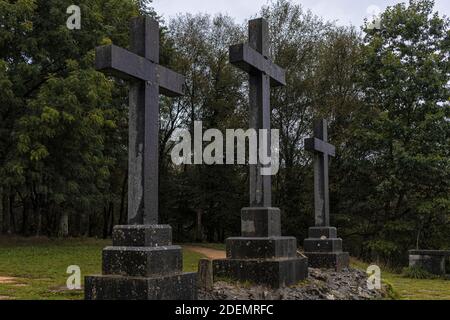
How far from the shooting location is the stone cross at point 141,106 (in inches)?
238

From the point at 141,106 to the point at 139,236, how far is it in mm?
1537

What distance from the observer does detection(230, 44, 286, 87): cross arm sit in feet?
26.9

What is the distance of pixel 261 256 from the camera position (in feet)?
26.0

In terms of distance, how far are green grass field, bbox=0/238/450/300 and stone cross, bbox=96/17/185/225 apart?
1.98m

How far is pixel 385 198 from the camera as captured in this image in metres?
20.3

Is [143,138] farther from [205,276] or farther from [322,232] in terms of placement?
[322,232]

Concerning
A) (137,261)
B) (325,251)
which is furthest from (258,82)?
(137,261)

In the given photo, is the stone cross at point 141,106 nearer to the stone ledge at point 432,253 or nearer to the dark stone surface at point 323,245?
the dark stone surface at point 323,245

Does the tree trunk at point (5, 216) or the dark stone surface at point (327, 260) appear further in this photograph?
the tree trunk at point (5, 216)

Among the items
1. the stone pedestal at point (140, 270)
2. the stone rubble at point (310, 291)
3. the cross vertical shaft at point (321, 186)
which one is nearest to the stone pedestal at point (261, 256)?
the stone rubble at point (310, 291)

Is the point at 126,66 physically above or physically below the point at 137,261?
above

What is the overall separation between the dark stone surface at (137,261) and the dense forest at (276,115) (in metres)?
11.3

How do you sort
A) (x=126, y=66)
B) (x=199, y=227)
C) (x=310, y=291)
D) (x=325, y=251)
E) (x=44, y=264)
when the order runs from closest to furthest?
(x=126, y=66)
(x=310, y=291)
(x=325, y=251)
(x=44, y=264)
(x=199, y=227)
